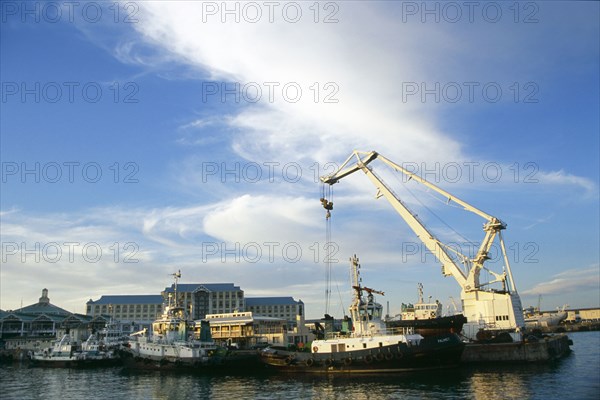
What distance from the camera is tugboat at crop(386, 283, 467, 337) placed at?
52625 mm

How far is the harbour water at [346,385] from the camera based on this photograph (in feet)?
98.9

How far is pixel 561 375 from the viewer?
1415 inches

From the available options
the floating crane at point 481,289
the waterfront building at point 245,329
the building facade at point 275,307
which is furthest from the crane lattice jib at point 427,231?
the building facade at point 275,307

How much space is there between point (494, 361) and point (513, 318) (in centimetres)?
1027

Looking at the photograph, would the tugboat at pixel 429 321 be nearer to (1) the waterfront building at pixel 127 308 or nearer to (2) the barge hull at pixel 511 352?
(2) the barge hull at pixel 511 352

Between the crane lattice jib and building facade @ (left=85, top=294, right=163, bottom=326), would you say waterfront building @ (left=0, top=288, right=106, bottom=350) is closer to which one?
building facade @ (left=85, top=294, right=163, bottom=326)

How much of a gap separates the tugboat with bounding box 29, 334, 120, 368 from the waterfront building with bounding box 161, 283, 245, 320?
57561 mm

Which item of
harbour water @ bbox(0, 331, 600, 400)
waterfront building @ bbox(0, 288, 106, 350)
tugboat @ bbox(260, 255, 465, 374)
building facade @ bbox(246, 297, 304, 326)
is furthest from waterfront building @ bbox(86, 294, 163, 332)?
tugboat @ bbox(260, 255, 465, 374)

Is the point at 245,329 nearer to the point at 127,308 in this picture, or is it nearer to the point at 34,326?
the point at 34,326

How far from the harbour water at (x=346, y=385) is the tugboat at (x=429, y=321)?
8639 millimetres

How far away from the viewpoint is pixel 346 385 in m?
35.8

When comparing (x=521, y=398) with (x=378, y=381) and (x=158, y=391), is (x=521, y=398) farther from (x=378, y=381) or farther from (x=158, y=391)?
(x=158, y=391)

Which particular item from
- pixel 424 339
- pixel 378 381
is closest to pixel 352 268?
pixel 424 339

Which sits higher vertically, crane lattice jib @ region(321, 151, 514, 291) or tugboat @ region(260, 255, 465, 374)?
crane lattice jib @ region(321, 151, 514, 291)
